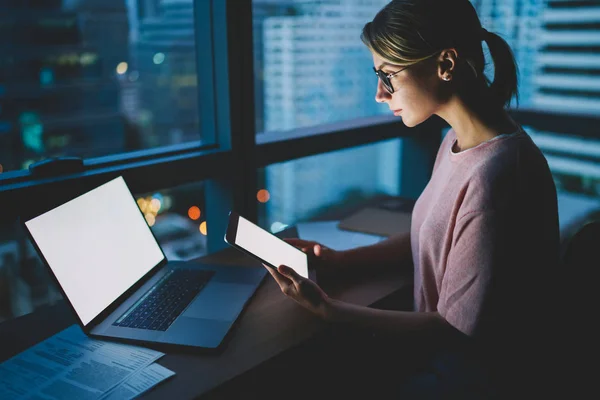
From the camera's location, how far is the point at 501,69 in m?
1.14

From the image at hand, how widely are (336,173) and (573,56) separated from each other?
44.4 m

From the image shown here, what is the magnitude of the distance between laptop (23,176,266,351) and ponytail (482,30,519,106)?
78cm

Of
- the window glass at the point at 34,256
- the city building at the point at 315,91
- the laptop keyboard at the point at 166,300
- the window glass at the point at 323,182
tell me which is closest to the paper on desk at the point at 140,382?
the laptop keyboard at the point at 166,300

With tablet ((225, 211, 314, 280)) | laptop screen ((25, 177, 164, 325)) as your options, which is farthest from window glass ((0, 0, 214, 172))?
tablet ((225, 211, 314, 280))

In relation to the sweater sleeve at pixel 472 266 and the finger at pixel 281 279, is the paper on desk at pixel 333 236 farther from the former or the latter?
the sweater sleeve at pixel 472 266

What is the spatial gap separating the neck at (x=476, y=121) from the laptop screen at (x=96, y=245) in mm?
868

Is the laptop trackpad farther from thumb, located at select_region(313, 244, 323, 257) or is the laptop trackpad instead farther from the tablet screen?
thumb, located at select_region(313, 244, 323, 257)

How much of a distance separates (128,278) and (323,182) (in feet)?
3.95

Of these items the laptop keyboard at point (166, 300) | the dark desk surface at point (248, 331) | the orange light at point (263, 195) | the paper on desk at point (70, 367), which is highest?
the orange light at point (263, 195)

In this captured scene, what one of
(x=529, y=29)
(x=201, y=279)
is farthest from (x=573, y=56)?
(x=201, y=279)

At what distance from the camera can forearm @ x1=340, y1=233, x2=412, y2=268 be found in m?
1.39

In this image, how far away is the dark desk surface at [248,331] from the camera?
89cm

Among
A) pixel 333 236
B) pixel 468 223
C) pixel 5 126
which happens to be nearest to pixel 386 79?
pixel 468 223

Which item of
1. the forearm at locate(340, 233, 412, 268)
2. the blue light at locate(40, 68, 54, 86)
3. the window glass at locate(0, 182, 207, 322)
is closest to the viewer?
the window glass at locate(0, 182, 207, 322)
